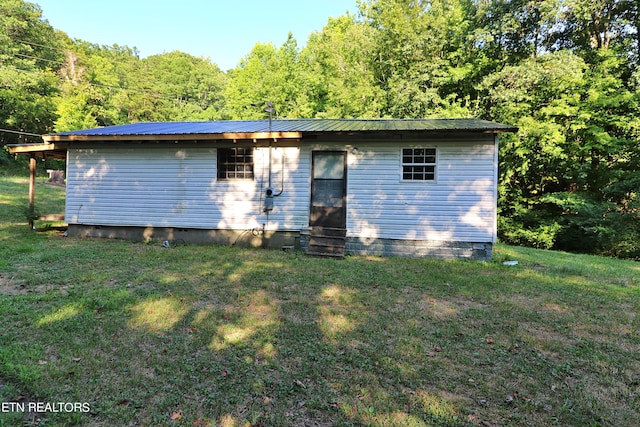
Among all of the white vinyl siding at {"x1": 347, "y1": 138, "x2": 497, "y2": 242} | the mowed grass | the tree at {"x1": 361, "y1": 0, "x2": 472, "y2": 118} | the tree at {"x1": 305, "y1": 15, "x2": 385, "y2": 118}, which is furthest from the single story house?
the tree at {"x1": 305, "y1": 15, "x2": 385, "y2": 118}

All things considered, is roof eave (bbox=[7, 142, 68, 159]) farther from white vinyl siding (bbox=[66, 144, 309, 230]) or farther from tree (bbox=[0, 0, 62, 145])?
tree (bbox=[0, 0, 62, 145])

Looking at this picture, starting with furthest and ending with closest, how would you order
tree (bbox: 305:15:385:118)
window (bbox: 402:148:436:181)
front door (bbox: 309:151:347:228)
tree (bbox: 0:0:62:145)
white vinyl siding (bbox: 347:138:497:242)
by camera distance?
1. tree (bbox: 0:0:62:145)
2. tree (bbox: 305:15:385:118)
3. front door (bbox: 309:151:347:228)
4. window (bbox: 402:148:436:181)
5. white vinyl siding (bbox: 347:138:497:242)

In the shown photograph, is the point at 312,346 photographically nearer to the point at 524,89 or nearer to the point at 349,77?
the point at 524,89

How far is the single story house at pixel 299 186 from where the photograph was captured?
746 cm

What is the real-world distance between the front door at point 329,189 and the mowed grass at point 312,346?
2.30m

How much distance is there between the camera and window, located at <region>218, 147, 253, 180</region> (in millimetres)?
8414

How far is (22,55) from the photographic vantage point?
25719 millimetres

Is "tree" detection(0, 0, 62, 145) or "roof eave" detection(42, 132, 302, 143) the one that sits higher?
"tree" detection(0, 0, 62, 145)

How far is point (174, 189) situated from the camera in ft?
28.2

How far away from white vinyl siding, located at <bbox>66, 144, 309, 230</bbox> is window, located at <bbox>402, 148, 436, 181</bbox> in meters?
2.43

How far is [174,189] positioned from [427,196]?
21.1ft

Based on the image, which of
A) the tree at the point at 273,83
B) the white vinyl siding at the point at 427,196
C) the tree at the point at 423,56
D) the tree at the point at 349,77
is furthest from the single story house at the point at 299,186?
the tree at the point at 273,83

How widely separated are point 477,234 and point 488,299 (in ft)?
9.65

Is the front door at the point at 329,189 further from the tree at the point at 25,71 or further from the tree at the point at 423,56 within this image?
the tree at the point at 25,71
